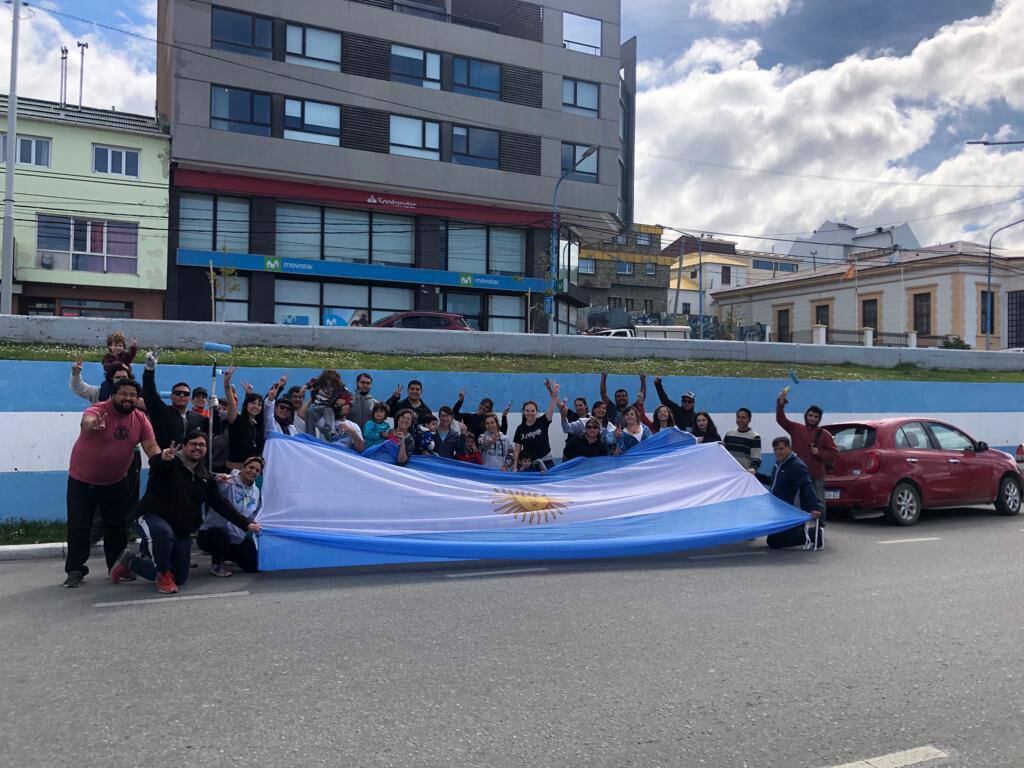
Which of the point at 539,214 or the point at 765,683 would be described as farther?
the point at 539,214

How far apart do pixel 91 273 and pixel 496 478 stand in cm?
2800

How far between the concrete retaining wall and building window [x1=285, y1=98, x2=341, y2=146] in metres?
17.4

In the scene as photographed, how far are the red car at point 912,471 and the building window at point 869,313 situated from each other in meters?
51.7

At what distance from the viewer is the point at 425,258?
36.2m

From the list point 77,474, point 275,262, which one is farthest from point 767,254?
point 77,474

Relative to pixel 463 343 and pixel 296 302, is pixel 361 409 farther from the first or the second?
pixel 296 302

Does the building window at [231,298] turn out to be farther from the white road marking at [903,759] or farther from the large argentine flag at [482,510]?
the white road marking at [903,759]

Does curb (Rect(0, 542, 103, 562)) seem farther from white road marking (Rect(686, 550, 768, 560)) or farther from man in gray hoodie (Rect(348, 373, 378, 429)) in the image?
white road marking (Rect(686, 550, 768, 560))

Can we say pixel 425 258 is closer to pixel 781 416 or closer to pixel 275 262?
pixel 275 262

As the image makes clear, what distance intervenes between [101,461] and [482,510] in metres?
3.76

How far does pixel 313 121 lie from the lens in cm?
3388

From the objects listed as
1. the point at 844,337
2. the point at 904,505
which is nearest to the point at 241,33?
the point at 904,505

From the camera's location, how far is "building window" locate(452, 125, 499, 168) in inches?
1436

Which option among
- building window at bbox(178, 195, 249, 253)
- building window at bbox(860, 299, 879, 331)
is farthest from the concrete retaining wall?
building window at bbox(860, 299, 879, 331)
